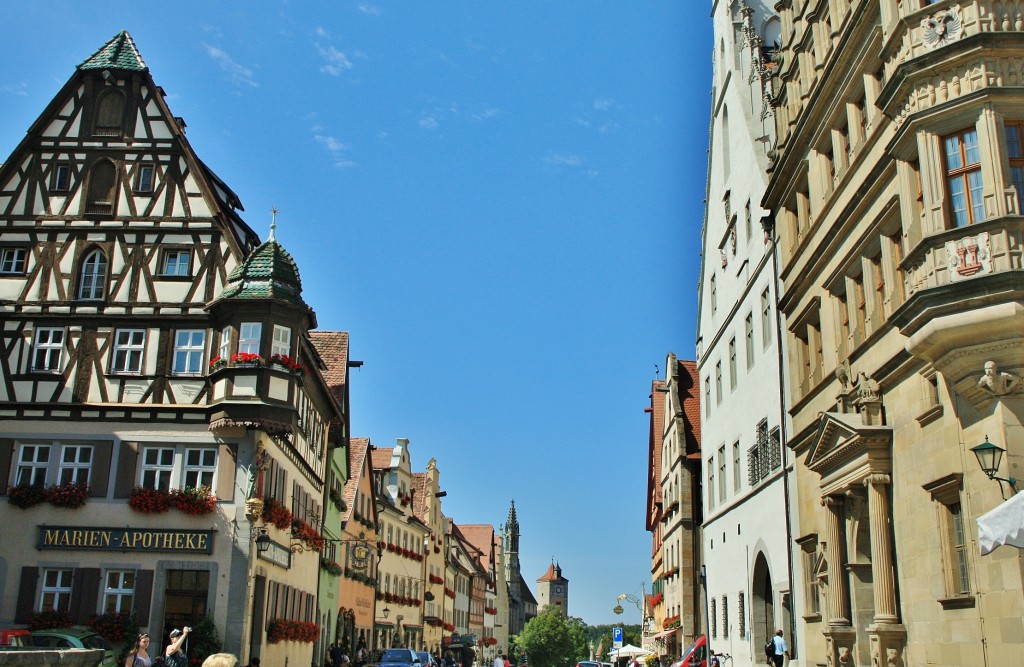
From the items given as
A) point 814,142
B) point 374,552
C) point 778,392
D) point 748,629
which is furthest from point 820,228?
point 374,552

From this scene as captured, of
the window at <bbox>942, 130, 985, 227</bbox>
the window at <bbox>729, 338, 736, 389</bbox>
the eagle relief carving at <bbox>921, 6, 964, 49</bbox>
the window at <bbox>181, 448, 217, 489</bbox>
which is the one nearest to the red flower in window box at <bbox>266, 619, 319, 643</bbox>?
the window at <bbox>181, 448, 217, 489</bbox>

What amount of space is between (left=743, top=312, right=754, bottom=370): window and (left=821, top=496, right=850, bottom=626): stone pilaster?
8.96m

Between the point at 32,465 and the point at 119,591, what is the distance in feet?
14.3

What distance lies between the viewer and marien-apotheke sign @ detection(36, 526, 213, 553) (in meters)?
26.2

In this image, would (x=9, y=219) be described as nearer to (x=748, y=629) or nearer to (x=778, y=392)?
(x=778, y=392)

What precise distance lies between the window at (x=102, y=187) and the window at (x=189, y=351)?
4.61 metres

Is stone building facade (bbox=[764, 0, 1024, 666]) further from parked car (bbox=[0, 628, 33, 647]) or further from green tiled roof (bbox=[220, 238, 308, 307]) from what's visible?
parked car (bbox=[0, 628, 33, 647])

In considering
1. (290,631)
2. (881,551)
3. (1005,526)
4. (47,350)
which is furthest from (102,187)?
(1005,526)

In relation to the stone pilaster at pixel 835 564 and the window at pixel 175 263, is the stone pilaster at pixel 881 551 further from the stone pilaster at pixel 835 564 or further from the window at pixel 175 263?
the window at pixel 175 263

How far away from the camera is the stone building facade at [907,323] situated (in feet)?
43.2

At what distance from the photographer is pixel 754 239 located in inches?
1111

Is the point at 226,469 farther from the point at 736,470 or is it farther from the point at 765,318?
the point at 736,470

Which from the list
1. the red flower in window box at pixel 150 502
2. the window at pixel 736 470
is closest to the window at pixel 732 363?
Answer: the window at pixel 736 470

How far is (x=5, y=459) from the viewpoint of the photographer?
2736cm
